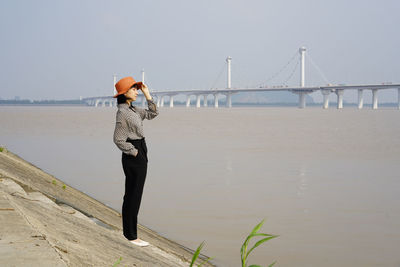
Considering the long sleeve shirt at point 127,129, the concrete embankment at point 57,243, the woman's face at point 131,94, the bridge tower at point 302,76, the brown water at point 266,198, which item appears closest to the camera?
the concrete embankment at point 57,243

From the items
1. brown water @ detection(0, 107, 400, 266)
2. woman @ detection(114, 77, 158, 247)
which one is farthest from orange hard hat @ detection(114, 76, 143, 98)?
brown water @ detection(0, 107, 400, 266)

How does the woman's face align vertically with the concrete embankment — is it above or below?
above

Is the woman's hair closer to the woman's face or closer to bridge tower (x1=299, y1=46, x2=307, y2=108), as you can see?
the woman's face

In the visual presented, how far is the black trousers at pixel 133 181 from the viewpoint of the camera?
4.12 m

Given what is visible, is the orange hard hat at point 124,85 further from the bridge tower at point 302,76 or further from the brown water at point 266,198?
the bridge tower at point 302,76

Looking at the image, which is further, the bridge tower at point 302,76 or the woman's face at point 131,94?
the bridge tower at point 302,76

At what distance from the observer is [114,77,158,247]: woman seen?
407 centimetres

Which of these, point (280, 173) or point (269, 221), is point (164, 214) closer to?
point (269, 221)

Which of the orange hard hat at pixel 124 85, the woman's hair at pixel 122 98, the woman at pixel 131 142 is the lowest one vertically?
the woman at pixel 131 142

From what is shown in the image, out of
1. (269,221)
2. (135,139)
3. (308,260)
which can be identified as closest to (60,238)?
(135,139)

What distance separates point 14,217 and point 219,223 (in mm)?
3810

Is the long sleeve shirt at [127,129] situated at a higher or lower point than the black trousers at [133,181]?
higher

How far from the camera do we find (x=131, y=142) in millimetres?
4117

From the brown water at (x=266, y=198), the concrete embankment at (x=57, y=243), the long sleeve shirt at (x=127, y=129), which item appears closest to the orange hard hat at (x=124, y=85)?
the long sleeve shirt at (x=127, y=129)
